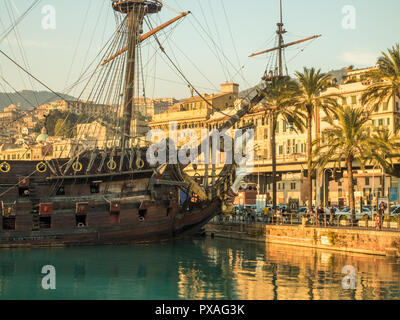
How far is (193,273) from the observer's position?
32.2m

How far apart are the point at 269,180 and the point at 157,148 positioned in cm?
4925

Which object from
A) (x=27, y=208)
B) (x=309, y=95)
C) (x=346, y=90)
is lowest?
(x=27, y=208)

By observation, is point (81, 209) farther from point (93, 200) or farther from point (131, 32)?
point (131, 32)

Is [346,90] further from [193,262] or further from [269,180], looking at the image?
[193,262]

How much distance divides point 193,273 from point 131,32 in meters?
29.4

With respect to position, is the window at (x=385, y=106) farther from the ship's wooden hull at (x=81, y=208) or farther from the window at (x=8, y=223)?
the window at (x=8, y=223)

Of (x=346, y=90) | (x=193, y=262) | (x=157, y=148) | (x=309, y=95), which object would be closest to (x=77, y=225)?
(x=157, y=148)

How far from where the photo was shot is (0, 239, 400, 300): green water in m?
26.0

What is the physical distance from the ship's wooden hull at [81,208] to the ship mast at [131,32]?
27.3ft

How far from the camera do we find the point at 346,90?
266 ft

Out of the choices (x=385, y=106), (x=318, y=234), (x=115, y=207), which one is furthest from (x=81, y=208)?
(x=385, y=106)

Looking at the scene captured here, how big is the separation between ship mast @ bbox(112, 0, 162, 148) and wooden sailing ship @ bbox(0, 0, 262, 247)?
597 cm

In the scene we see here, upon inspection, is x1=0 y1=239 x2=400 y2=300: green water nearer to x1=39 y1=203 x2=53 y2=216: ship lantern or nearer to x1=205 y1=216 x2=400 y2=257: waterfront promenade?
x1=205 y1=216 x2=400 y2=257: waterfront promenade

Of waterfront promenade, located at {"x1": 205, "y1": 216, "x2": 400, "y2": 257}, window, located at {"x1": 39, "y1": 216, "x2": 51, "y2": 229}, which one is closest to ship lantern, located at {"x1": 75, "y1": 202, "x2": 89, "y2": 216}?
window, located at {"x1": 39, "y1": 216, "x2": 51, "y2": 229}
